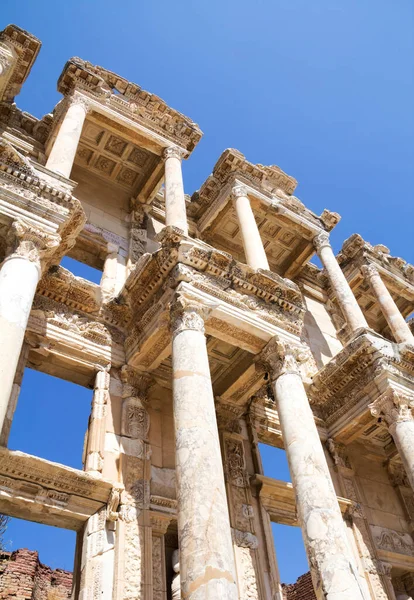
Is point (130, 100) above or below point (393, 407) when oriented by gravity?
above

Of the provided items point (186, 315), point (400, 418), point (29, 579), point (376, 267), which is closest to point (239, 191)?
point (376, 267)

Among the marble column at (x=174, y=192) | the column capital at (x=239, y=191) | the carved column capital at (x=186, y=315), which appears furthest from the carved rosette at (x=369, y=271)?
the carved column capital at (x=186, y=315)

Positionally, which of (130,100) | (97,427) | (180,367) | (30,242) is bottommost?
(180,367)

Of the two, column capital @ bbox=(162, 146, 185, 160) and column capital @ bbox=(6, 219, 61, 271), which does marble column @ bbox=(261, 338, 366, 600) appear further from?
column capital @ bbox=(162, 146, 185, 160)

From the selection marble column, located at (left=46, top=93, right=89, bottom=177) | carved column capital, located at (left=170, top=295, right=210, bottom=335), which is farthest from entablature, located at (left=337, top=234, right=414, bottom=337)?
marble column, located at (left=46, top=93, right=89, bottom=177)

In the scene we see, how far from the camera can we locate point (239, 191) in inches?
683

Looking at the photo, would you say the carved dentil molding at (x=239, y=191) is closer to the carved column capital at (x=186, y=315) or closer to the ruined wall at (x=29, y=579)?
the carved column capital at (x=186, y=315)

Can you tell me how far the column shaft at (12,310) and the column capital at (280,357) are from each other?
5.22 meters

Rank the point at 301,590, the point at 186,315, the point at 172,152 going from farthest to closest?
the point at 301,590 → the point at 172,152 → the point at 186,315

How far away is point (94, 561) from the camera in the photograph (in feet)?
30.6

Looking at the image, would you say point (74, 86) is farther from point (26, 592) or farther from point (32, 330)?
point (26, 592)

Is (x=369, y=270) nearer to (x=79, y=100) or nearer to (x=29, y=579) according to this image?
(x=79, y=100)

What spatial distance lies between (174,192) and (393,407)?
762cm

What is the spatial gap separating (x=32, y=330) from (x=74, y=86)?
7.39 metres
